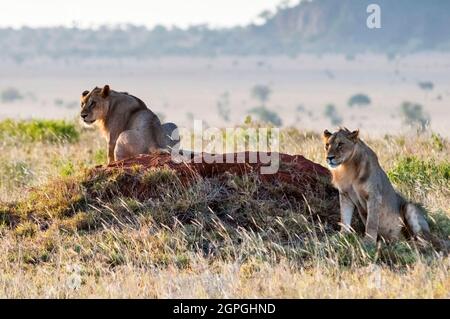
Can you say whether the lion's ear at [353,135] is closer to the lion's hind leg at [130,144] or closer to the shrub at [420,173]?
the shrub at [420,173]

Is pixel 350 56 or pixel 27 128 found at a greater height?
pixel 350 56

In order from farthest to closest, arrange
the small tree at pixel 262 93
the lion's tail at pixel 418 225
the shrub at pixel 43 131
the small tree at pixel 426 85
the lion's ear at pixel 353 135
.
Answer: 1. the small tree at pixel 262 93
2. the small tree at pixel 426 85
3. the shrub at pixel 43 131
4. the lion's tail at pixel 418 225
5. the lion's ear at pixel 353 135

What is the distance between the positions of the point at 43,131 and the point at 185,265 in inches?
522

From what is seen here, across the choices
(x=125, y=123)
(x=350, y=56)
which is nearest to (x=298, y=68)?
(x=350, y=56)

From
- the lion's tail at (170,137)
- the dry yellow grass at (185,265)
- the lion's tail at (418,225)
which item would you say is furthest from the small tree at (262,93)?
the lion's tail at (418,225)

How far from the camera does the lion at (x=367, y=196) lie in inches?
395

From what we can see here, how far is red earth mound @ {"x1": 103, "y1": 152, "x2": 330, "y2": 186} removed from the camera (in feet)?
38.3

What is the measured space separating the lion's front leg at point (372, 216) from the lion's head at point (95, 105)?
4052 mm

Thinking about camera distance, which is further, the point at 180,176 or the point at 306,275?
the point at 180,176

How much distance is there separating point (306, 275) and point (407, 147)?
861 cm
